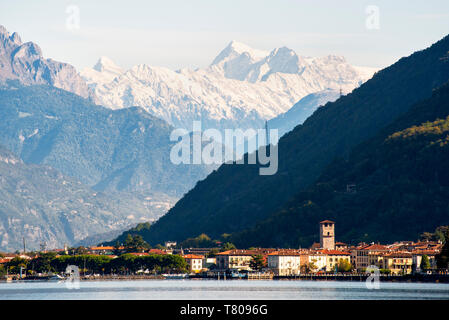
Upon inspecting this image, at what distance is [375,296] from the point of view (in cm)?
18012
